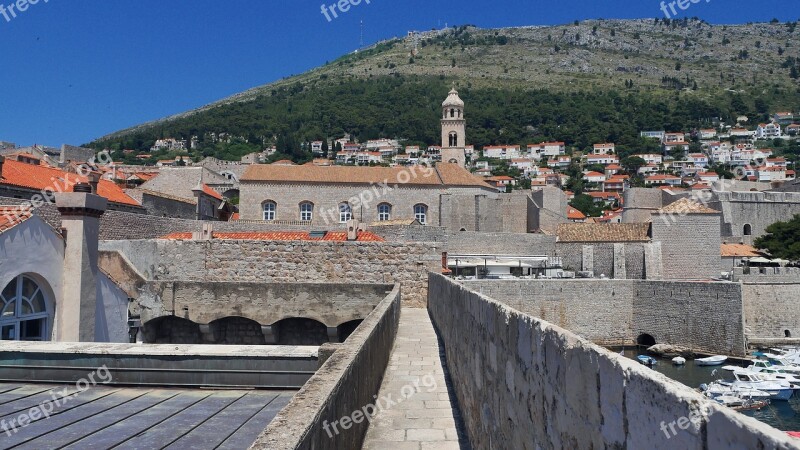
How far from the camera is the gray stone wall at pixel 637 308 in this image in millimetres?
28438

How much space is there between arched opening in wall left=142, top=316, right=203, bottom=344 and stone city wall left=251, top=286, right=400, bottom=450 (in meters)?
8.15

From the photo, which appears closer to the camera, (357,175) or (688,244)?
(688,244)

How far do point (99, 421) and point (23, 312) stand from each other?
6253 mm

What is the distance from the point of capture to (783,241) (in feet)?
142

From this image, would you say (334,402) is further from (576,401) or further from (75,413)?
(75,413)

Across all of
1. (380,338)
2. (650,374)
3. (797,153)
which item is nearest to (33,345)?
(380,338)

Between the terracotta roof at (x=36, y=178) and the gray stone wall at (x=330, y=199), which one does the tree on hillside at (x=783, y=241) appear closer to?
the gray stone wall at (x=330, y=199)

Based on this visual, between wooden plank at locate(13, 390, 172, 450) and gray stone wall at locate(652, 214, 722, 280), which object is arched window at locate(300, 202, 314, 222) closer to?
gray stone wall at locate(652, 214, 722, 280)

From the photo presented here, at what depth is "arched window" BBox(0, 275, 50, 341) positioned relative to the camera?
9.11 m

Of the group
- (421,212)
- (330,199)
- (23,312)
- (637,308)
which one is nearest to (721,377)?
(637,308)

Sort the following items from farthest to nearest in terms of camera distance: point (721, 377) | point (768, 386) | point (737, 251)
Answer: point (737, 251), point (721, 377), point (768, 386)

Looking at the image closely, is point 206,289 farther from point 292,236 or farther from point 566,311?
point 566,311

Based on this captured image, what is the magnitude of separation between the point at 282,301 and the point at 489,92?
152826 millimetres

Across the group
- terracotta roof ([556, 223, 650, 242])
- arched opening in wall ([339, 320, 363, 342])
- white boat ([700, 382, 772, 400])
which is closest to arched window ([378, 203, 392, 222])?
terracotta roof ([556, 223, 650, 242])
